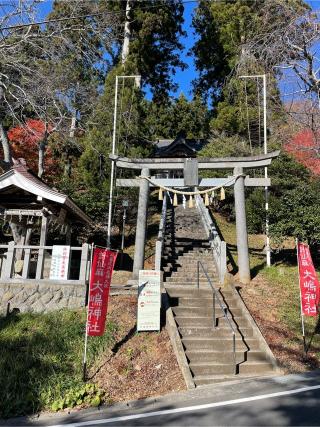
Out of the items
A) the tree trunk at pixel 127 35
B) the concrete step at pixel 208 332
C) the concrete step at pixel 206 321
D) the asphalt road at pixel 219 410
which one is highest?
the tree trunk at pixel 127 35

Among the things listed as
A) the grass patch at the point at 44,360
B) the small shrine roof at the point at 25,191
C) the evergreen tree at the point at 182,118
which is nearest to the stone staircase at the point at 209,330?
the grass patch at the point at 44,360

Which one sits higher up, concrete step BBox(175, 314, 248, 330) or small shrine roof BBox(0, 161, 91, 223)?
small shrine roof BBox(0, 161, 91, 223)

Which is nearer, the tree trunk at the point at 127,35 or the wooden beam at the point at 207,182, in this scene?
the wooden beam at the point at 207,182

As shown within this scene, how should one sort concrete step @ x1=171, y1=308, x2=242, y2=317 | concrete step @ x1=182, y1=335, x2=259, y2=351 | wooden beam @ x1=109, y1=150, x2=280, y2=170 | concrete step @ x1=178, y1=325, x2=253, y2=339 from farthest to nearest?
wooden beam @ x1=109, y1=150, x2=280, y2=170 < concrete step @ x1=171, y1=308, x2=242, y2=317 < concrete step @ x1=178, y1=325, x2=253, y2=339 < concrete step @ x1=182, y1=335, x2=259, y2=351

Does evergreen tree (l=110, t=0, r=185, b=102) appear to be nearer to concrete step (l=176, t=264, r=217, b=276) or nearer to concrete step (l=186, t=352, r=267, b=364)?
concrete step (l=176, t=264, r=217, b=276)

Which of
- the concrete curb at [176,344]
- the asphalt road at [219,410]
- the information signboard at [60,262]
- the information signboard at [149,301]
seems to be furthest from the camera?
the information signboard at [60,262]

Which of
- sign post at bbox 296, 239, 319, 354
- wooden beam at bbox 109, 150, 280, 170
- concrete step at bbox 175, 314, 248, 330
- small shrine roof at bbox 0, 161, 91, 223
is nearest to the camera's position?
sign post at bbox 296, 239, 319, 354

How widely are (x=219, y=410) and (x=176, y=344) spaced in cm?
215

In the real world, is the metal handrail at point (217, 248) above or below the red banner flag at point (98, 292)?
above

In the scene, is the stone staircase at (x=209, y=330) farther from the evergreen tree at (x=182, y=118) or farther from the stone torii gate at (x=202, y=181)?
the evergreen tree at (x=182, y=118)

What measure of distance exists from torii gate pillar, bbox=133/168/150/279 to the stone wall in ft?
10.3

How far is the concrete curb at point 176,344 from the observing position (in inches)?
274

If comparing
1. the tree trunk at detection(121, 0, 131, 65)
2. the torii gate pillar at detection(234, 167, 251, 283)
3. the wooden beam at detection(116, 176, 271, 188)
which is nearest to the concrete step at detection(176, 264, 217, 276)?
the torii gate pillar at detection(234, 167, 251, 283)

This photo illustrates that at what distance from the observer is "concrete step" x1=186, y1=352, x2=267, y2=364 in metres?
7.72
